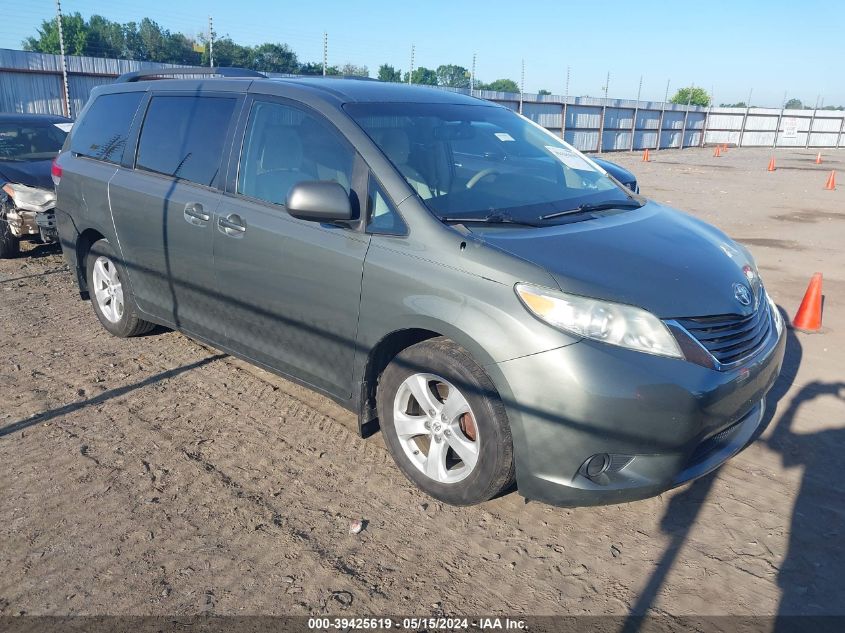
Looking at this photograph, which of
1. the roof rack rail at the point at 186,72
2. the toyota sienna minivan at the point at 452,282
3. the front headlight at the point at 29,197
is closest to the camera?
the toyota sienna minivan at the point at 452,282

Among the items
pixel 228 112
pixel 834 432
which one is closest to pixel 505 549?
pixel 834 432

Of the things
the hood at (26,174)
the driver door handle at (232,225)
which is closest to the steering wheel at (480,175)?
the driver door handle at (232,225)

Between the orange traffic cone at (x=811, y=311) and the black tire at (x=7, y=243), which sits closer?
the orange traffic cone at (x=811, y=311)

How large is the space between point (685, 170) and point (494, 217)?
23.3m

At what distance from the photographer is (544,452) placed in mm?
2830

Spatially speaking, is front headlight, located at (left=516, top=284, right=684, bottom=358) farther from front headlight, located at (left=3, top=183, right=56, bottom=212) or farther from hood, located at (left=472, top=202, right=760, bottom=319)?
front headlight, located at (left=3, top=183, right=56, bottom=212)

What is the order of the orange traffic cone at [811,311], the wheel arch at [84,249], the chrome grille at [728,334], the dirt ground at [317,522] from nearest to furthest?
the dirt ground at [317,522] < the chrome grille at [728,334] < the wheel arch at [84,249] < the orange traffic cone at [811,311]

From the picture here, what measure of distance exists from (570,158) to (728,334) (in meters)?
1.80

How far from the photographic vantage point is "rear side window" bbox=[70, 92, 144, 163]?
4.95m

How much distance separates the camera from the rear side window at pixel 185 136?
4.15m

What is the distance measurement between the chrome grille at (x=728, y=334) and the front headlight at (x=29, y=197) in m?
7.58

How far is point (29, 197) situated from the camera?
7.83 m

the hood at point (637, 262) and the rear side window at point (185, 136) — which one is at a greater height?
the rear side window at point (185, 136)

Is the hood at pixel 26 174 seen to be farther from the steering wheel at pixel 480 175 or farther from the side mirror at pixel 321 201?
the steering wheel at pixel 480 175
